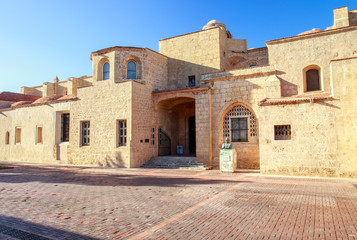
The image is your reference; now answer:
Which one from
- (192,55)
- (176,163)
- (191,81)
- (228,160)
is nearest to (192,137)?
(191,81)

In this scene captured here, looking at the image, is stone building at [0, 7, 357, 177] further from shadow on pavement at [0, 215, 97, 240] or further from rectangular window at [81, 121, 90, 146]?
shadow on pavement at [0, 215, 97, 240]

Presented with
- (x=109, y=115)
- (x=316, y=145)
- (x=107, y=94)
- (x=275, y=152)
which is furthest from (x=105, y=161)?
→ (x=316, y=145)

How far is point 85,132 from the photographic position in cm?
1891

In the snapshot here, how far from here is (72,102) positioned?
19547mm

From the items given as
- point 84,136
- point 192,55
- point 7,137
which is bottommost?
point 84,136

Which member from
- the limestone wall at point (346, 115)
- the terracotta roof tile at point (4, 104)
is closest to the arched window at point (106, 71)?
the limestone wall at point (346, 115)

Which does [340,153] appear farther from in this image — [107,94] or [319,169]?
[107,94]

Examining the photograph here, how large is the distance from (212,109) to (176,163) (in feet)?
13.4

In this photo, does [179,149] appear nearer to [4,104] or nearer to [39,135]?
[39,135]

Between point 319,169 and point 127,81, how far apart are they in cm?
1190

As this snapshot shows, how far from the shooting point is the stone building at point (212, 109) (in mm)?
11656

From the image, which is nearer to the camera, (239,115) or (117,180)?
(117,180)

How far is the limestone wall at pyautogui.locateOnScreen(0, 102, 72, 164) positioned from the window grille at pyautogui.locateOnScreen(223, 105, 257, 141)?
12136mm

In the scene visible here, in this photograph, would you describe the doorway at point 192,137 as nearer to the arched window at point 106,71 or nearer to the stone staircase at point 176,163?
the stone staircase at point 176,163
